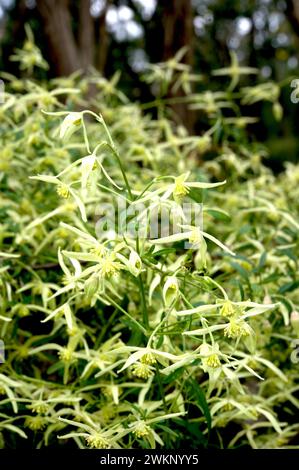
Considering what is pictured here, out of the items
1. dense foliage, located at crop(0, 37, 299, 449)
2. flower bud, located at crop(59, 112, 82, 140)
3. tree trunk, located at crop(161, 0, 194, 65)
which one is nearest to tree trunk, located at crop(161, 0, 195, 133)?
tree trunk, located at crop(161, 0, 194, 65)

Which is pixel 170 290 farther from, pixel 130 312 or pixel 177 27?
pixel 177 27

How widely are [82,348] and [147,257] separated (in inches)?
12.1

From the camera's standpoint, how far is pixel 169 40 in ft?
7.52

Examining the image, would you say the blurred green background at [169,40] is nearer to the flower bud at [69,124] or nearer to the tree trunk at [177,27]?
the tree trunk at [177,27]

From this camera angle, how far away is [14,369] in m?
0.92

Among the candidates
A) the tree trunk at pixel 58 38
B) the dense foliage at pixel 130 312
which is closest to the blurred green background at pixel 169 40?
the tree trunk at pixel 58 38

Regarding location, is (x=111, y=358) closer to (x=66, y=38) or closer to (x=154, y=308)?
(x=154, y=308)

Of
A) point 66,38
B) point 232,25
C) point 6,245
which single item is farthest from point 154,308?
point 232,25

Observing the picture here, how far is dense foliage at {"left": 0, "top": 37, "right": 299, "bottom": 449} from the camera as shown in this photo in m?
0.68

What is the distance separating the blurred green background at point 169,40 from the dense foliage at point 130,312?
1.04 feet

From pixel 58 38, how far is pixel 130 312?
1.35 metres

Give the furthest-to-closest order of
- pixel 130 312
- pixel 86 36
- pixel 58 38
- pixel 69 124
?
pixel 86 36, pixel 58 38, pixel 130 312, pixel 69 124

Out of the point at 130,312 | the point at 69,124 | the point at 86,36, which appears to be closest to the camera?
the point at 69,124

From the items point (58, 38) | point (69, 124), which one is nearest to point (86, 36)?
point (58, 38)
